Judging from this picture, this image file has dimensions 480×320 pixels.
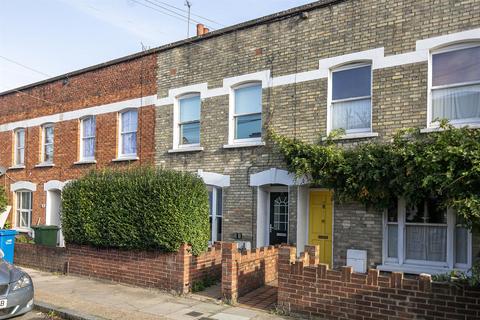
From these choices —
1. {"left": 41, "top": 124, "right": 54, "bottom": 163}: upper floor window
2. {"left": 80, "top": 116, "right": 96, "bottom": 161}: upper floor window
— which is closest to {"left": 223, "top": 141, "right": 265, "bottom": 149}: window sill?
{"left": 80, "top": 116, "right": 96, "bottom": 161}: upper floor window

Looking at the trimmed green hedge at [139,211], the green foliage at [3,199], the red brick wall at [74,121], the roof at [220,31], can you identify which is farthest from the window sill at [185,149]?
the green foliage at [3,199]

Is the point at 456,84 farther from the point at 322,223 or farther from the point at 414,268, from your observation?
the point at 322,223

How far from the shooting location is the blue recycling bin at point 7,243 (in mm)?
12797

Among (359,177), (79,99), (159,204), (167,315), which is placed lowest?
(167,315)

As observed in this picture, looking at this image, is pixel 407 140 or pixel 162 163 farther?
pixel 162 163

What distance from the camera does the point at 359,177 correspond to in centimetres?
959

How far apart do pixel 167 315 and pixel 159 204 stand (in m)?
2.59

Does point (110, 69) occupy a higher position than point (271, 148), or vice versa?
point (110, 69)

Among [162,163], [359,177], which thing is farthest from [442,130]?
[162,163]

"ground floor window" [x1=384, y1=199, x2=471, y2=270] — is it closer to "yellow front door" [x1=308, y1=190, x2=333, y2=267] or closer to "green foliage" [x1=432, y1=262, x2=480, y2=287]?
"yellow front door" [x1=308, y1=190, x2=333, y2=267]

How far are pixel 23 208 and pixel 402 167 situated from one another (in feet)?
54.2

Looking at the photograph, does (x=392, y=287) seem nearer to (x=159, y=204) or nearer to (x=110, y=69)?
(x=159, y=204)

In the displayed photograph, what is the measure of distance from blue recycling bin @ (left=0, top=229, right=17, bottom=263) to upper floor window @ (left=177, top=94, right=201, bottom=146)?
5505 mm

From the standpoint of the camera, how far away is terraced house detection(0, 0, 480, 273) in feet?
31.0
